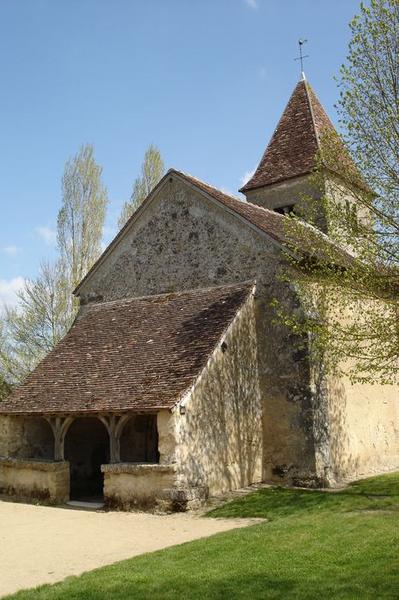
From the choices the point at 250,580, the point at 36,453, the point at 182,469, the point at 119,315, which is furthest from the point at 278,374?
the point at 250,580

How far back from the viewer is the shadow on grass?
31.4 ft

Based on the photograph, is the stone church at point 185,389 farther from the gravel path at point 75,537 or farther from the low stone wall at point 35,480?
the gravel path at point 75,537

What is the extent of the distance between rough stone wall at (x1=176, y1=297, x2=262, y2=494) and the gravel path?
131cm

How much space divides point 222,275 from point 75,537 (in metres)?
7.15

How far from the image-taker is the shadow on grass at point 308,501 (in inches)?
376

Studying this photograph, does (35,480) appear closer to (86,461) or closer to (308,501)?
(86,461)

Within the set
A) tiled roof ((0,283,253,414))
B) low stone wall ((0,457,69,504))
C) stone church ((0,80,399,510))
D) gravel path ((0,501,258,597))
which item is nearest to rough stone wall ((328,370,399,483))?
stone church ((0,80,399,510))

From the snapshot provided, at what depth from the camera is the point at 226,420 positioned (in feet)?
38.9

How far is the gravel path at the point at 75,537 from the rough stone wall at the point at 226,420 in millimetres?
1308

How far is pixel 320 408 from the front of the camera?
12.4 m

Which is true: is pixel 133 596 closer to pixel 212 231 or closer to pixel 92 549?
pixel 92 549

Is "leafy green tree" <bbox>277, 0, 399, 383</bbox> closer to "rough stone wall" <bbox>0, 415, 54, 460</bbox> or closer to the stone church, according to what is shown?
the stone church

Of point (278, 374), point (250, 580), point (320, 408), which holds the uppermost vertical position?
point (278, 374)

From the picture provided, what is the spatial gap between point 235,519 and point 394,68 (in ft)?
26.6
